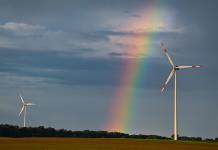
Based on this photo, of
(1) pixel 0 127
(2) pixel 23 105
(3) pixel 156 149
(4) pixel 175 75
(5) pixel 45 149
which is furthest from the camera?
(1) pixel 0 127

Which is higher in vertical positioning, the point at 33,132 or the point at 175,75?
the point at 175,75

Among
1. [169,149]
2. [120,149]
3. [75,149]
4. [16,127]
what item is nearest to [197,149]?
[169,149]

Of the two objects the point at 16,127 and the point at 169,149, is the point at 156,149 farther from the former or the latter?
the point at 16,127

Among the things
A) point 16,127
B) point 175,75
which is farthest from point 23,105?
point 175,75

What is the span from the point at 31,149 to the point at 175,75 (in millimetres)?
50219

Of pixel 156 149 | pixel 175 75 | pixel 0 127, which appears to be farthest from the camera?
pixel 0 127

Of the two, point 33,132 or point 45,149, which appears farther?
point 33,132

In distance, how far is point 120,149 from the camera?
8744 centimetres

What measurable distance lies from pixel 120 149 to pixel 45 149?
13476 millimetres

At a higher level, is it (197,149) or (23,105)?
(23,105)

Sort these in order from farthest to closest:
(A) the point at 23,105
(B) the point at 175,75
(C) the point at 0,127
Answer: (C) the point at 0,127
(A) the point at 23,105
(B) the point at 175,75

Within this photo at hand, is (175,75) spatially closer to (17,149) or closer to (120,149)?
(120,149)

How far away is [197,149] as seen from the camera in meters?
93.1

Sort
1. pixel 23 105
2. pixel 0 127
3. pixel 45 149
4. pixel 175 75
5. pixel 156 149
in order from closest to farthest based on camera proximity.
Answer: pixel 45 149 → pixel 156 149 → pixel 175 75 → pixel 23 105 → pixel 0 127
